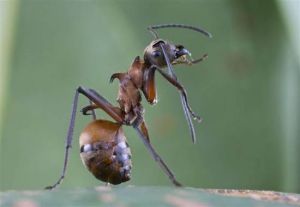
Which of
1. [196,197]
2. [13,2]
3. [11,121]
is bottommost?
[196,197]

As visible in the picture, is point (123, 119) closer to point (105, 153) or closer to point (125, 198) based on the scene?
point (105, 153)

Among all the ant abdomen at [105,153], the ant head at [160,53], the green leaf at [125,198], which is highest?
the ant head at [160,53]

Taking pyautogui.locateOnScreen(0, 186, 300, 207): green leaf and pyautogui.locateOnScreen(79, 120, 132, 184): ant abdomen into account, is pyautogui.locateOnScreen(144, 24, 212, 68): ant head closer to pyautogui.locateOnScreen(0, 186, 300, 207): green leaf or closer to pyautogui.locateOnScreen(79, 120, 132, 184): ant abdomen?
pyautogui.locateOnScreen(79, 120, 132, 184): ant abdomen

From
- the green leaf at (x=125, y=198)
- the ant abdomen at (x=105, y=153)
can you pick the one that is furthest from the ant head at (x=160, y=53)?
the green leaf at (x=125, y=198)

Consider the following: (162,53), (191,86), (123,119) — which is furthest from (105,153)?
(191,86)

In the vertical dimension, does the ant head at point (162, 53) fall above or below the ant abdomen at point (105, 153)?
above

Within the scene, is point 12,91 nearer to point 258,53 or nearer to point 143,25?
point 143,25

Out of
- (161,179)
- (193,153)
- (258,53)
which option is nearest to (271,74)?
(258,53)

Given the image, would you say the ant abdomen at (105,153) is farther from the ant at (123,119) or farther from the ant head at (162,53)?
the ant head at (162,53)
